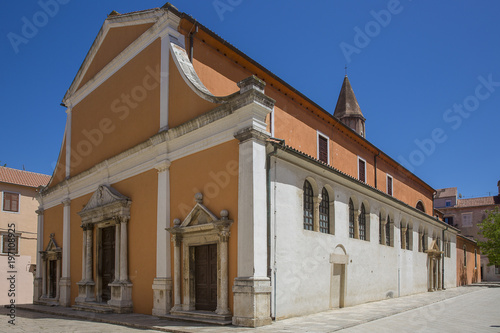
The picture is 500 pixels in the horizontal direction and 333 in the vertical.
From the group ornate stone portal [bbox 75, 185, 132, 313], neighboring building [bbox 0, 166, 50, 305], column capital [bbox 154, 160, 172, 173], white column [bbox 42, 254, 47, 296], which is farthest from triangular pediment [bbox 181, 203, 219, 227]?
neighboring building [bbox 0, 166, 50, 305]

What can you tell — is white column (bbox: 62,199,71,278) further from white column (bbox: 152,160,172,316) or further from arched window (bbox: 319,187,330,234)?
arched window (bbox: 319,187,330,234)

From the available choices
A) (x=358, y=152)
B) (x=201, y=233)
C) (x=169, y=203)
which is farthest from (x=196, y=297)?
(x=358, y=152)

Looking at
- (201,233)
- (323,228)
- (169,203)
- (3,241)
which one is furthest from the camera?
(3,241)

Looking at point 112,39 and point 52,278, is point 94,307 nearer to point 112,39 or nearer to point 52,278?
point 52,278

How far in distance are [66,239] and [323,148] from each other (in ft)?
38.0

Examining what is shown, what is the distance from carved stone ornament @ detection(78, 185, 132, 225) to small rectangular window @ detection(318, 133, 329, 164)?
7834 millimetres

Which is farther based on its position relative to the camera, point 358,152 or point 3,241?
point 3,241

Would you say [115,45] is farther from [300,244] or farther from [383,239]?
[383,239]

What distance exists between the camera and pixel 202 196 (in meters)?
11.2

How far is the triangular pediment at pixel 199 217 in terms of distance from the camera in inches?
422

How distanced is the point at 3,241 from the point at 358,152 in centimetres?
2182

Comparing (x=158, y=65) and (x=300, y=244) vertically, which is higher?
(x=158, y=65)

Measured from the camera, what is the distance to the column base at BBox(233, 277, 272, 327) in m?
9.28

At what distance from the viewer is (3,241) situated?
26.3 m
